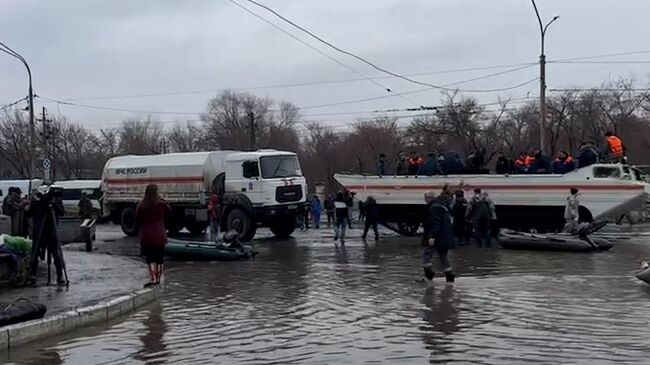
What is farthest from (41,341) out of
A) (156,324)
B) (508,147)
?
(508,147)

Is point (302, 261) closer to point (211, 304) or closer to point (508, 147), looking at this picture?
point (211, 304)

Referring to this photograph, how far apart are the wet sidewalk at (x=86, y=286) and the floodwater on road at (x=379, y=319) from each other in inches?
28.1

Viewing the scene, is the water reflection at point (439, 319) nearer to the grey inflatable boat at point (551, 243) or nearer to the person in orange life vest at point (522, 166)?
the grey inflatable boat at point (551, 243)

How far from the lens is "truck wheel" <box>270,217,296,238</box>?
30.4 metres

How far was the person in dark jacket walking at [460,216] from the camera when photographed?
24500 mm

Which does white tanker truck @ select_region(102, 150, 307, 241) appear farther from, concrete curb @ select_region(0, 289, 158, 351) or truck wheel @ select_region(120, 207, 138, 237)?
concrete curb @ select_region(0, 289, 158, 351)

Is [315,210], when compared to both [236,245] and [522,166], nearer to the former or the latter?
[522,166]

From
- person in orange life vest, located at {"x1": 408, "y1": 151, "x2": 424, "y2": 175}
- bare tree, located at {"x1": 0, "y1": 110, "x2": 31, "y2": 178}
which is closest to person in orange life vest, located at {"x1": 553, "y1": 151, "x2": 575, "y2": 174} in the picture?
person in orange life vest, located at {"x1": 408, "y1": 151, "x2": 424, "y2": 175}

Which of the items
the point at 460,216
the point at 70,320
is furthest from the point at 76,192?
the point at 70,320

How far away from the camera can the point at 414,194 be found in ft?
93.4

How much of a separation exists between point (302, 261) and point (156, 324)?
9.24 metres

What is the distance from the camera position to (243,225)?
28.7m

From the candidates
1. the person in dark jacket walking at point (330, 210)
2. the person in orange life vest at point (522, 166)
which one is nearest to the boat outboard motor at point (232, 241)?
the person in orange life vest at point (522, 166)

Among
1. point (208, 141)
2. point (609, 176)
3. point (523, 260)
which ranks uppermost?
point (208, 141)
